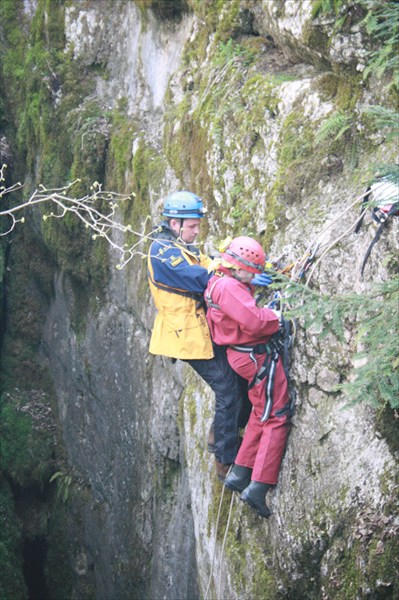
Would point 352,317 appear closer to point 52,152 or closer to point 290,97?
point 290,97

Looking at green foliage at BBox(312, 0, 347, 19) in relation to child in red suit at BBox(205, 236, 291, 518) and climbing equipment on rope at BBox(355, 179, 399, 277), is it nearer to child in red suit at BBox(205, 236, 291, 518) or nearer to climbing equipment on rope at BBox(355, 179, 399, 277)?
climbing equipment on rope at BBox(355, 179, 399, 277)

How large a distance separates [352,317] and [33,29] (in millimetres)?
10942

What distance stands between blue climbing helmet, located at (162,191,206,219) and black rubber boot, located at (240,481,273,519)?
2.45 meters

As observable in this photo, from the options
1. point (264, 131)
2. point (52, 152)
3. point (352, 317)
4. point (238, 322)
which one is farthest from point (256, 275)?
point (52, 152)

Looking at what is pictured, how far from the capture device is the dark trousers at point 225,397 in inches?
301

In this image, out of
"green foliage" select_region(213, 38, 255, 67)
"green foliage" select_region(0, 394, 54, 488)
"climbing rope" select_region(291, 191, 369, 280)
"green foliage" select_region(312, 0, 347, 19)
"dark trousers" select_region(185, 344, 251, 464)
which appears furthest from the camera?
"green foliage" select_region(0, 394, 54, 488)

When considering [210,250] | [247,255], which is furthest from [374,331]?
[210,250]

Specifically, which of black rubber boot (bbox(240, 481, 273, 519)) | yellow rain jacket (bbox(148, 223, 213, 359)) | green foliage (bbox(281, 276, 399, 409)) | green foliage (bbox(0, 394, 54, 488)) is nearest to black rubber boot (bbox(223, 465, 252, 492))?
black rubber boot (bbox(240, 481, 273, 519))

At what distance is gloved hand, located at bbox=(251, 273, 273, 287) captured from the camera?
7.09m

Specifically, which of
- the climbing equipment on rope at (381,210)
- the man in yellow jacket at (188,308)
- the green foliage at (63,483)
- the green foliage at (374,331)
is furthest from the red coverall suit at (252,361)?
the green foliage at (63,483)

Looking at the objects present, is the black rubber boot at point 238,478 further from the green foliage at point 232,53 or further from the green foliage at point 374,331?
the green foliage at point 232,53

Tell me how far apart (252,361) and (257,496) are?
1227mm

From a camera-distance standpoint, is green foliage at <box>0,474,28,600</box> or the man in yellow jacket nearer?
the man in yellow jacket

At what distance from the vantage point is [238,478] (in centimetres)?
754
